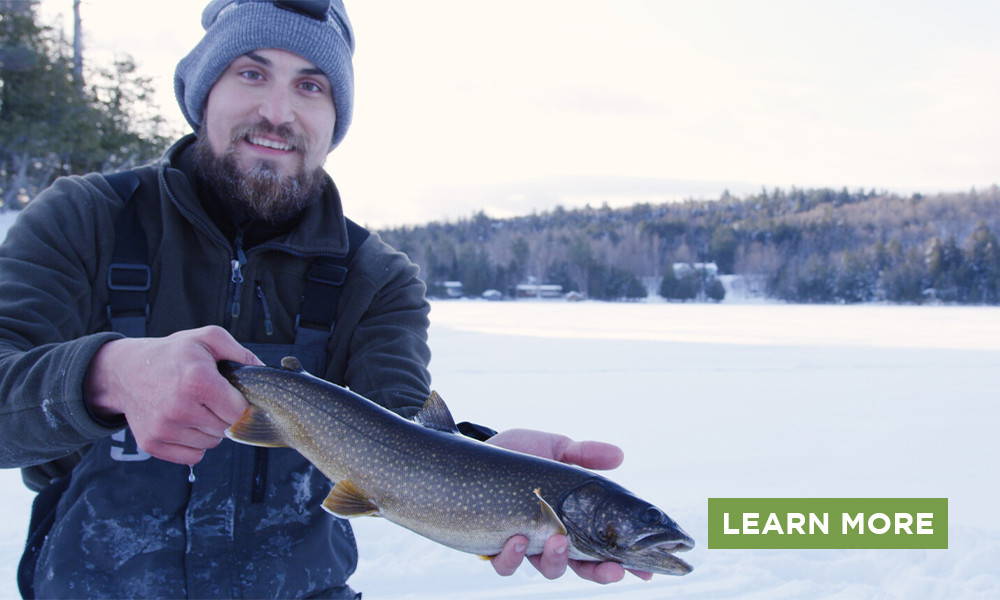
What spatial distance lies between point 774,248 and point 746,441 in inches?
3575

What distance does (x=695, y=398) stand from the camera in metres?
9.99

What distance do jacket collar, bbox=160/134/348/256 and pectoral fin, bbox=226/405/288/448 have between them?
834mm

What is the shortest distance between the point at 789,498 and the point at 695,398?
14.5 feet

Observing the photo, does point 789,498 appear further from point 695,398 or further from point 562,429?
point 695,398

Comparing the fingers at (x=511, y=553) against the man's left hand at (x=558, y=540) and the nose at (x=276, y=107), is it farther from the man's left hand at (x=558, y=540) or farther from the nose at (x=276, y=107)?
the nose at (x=276, y=107)

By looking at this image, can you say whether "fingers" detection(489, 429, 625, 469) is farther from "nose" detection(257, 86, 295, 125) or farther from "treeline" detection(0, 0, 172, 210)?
"treeline" detection(0, 0, 172, 210)

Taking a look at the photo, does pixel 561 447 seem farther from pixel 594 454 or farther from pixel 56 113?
pixel 56 113

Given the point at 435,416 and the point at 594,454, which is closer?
the point at 435,416

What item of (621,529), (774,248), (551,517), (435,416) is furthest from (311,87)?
(774,248)

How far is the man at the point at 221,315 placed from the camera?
7.09ft

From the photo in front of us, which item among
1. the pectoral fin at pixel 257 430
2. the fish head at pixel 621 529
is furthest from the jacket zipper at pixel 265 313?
the fish head at pixel 621 529

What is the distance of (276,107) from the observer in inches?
107

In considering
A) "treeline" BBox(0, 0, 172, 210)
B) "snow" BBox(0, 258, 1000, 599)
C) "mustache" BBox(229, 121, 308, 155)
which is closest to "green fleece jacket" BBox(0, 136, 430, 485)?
"mustache" BBox(229, 121, 308, 155)

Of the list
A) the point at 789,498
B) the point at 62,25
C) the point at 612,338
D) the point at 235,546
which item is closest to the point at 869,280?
the point at 612,338
